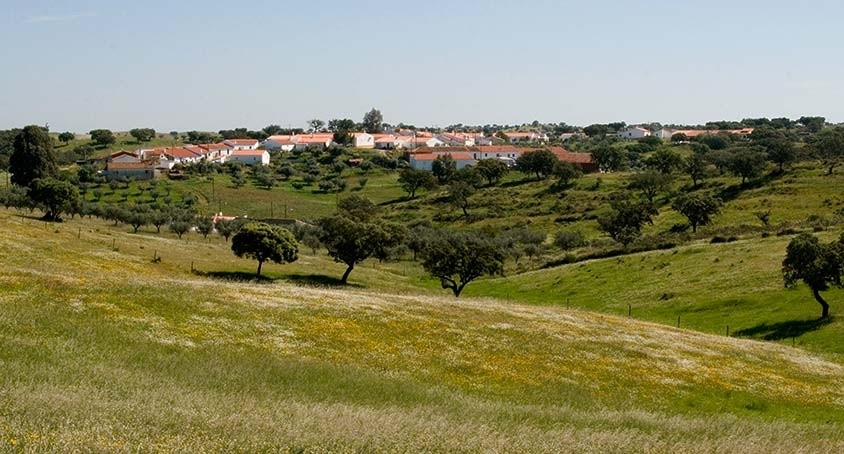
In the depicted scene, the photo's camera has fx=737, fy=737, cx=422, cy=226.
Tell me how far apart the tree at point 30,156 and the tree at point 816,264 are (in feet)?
356

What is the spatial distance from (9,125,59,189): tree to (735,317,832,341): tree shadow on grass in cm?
10687

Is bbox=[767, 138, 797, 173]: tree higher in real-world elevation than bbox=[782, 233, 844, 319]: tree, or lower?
higher

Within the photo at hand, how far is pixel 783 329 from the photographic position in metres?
56.4

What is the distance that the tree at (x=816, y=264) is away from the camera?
56.8 metres

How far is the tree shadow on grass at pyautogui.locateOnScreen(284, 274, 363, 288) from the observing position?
76000mm

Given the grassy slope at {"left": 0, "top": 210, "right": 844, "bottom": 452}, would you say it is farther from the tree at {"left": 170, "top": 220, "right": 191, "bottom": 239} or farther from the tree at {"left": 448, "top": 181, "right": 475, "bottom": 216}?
the tree at {"left": 448, "top": 181, "right": 475, "bottom": 216}

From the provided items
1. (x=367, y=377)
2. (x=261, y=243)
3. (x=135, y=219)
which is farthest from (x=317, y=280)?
(x=367, y=377)

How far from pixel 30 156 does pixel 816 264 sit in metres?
113

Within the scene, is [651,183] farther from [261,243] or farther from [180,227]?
[261,243]

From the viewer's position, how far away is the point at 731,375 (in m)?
38.3

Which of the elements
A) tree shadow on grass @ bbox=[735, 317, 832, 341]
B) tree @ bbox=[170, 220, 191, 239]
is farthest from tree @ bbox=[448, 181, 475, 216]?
tree shadow on grass @ bbox=[735, 317, 832, 341]

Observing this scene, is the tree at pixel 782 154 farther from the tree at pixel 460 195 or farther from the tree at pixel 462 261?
the tree at pixel 462 261

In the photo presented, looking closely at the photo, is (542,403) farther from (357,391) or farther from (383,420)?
(383,420)

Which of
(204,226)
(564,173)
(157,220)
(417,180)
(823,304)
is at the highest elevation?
(564,173)
